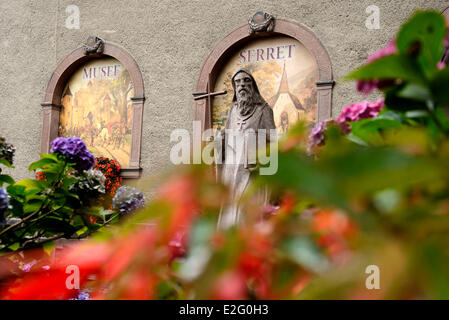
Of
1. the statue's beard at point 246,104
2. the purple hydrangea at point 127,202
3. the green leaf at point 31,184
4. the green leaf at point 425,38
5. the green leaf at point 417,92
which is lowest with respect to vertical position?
the purple hydrangea at point 127,202

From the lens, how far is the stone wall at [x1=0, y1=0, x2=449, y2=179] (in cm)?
705

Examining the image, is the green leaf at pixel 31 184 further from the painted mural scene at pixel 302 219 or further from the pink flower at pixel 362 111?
the pink flower at pixel 362 111

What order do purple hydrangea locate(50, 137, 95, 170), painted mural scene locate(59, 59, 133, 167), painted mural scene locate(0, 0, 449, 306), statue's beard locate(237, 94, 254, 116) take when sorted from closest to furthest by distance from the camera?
painted mural scene locate(0, 0, 449, 306)
purple hydrangea locate(50, 137, 95, 170)
statue's beard locate(237, 94, 254, 116)
painted mural scene locate(59, 59, 133, 167)

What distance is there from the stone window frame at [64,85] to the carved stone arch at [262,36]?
4.09ft

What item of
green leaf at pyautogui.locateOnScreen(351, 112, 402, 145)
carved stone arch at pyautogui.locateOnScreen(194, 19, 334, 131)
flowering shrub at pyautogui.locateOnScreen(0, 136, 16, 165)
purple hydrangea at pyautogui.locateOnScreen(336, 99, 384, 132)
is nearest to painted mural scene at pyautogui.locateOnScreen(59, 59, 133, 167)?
carved stone arch at pyautogui.locateOnScreen(194, 19, 334, 131)

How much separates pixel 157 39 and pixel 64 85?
2401mm

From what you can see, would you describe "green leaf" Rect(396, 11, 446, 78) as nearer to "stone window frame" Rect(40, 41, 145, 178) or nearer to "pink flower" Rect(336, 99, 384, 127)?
"pink flower" Rect(336, 99, 384, 127)

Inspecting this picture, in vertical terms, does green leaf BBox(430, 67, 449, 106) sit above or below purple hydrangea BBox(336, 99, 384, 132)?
below

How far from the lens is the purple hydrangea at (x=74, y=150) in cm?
131

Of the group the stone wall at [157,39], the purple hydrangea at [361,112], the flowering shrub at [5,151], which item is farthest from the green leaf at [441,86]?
the stone wall at [157,39]

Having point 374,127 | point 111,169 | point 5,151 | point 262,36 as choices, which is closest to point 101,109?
point 111,169

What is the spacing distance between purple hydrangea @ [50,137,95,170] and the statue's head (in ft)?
11.4

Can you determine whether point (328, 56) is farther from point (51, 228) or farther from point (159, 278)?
point (159, 278)
